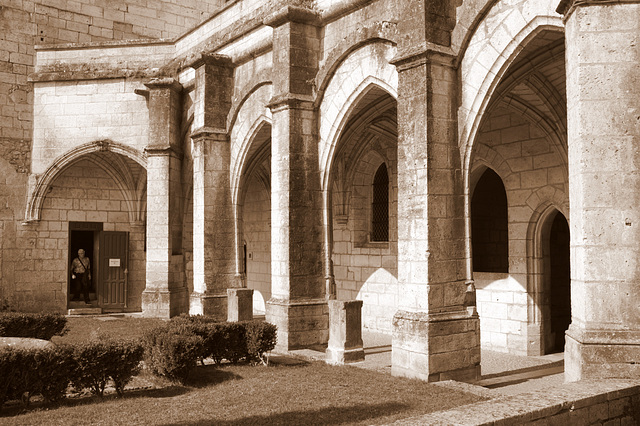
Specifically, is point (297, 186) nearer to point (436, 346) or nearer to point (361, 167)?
point (361, 167)

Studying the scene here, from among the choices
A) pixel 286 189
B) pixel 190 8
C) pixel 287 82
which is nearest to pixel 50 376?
pixel 286 189

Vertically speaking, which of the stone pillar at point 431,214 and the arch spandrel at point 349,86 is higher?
the arch spandrel at point 349,86

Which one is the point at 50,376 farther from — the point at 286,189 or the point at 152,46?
the point at 152,46

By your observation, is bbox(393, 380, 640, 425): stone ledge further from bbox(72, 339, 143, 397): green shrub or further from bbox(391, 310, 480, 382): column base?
bbox(72, 339, 143, 397): green shrub

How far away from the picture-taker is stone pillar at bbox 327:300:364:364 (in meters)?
8.39

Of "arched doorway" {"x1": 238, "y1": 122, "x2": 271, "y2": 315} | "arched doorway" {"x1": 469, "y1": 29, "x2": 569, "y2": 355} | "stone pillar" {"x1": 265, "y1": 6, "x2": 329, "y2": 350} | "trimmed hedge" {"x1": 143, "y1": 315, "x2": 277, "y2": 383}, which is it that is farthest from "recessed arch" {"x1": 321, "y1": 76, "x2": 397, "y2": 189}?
"arched doorway" {"x1": 238, "y1": 122, "x2": 271, "y2": 315}

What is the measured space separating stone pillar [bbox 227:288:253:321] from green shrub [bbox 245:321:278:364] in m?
2.45

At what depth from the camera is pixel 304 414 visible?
18.8ft

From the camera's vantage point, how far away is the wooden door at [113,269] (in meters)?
16.1

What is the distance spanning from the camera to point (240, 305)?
10.9 m

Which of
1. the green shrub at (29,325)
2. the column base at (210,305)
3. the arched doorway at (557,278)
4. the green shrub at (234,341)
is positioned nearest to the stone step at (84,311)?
the column base at (210,305)

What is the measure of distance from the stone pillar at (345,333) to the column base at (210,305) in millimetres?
4261

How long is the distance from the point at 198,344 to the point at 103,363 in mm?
1256

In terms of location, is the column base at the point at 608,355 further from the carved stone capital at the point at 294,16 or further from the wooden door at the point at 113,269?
the wooden door at the point at 113,269
